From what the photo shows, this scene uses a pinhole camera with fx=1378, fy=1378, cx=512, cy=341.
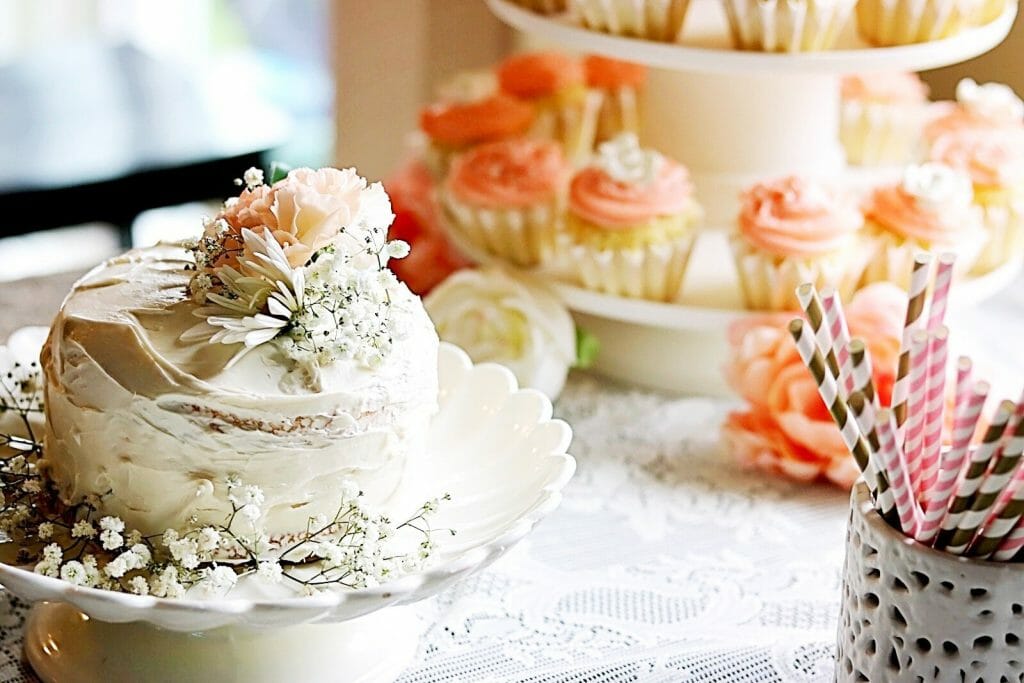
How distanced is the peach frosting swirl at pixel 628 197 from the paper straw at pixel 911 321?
472mm

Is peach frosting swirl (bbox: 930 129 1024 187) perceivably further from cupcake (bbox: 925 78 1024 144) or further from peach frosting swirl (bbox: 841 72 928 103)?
peach frosting swirl (bbox: 841 72 928 103)

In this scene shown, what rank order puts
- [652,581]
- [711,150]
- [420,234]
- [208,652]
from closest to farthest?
[208,652], [652,581], [711,150], [420,234]

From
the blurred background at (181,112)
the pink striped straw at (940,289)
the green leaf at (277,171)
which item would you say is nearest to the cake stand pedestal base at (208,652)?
the green leaf at (277,171)

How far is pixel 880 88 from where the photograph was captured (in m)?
1.55

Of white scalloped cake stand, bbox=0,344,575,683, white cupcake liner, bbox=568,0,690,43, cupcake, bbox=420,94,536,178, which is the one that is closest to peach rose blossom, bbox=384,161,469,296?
cupcake, bbox=420,94,536,178

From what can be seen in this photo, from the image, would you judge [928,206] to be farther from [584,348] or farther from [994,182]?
[584,348]

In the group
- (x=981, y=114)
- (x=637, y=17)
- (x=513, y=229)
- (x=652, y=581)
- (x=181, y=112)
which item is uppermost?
(x=637, y=17)

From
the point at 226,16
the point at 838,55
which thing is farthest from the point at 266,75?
the point at 838,55

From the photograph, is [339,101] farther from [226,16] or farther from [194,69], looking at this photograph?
[226,16]

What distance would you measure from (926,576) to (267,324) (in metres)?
0.41

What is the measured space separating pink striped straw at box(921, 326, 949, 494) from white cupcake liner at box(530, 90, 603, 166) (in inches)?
32.9

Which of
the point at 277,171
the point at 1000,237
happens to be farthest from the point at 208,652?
the point at 1000,237

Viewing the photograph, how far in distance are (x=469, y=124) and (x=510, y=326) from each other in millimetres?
322

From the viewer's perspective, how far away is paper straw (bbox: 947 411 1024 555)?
729mm
